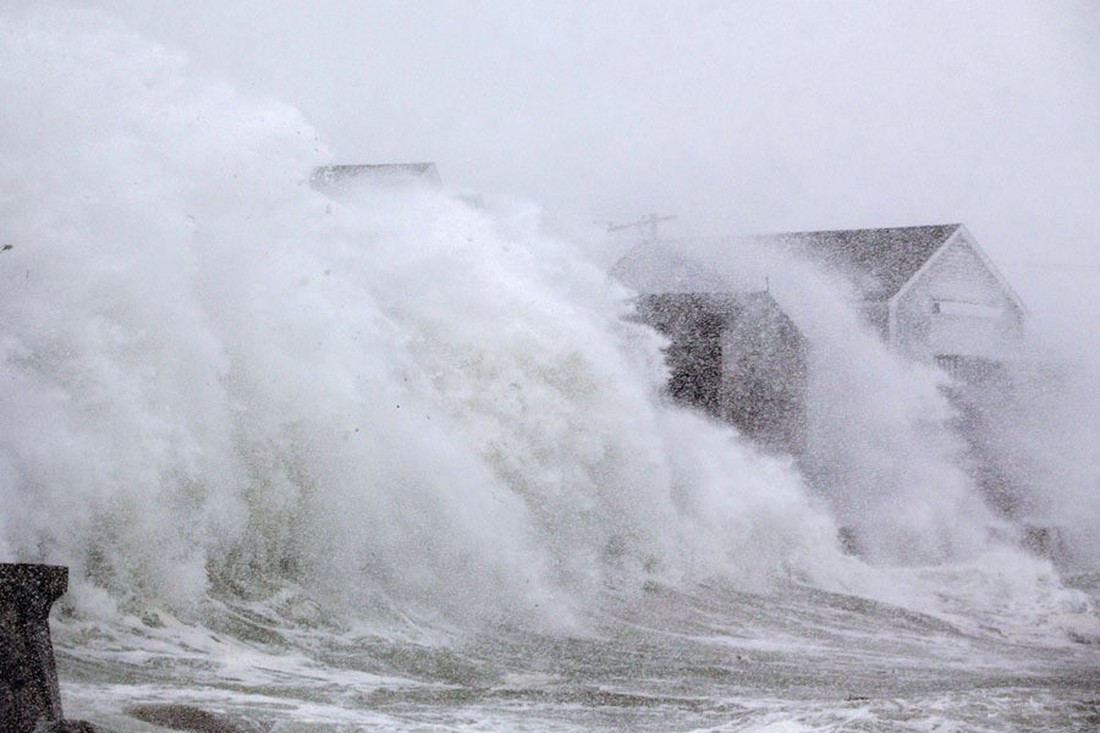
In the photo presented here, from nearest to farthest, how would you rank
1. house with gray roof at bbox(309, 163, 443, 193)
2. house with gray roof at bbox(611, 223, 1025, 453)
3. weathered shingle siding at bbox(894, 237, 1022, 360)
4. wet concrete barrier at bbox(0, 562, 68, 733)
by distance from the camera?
wet concrete barrier at bbox(0, 562, 68, 733) → house with gray roof at bbox(309, 163, 443, 193) → house with gray roof at bbox(611, 223, 1025, 453) → weathered shingle siding at bbox(894, 237, 1022, 360)

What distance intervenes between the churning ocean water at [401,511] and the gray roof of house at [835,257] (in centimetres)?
646

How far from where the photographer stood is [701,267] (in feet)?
64.7

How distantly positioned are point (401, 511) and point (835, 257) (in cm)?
1426

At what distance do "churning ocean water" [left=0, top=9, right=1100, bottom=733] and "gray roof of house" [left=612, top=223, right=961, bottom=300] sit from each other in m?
6.46

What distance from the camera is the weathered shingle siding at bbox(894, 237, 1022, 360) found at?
2008cm

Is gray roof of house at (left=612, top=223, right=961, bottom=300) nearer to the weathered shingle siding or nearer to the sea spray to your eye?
the weathered shingle siding

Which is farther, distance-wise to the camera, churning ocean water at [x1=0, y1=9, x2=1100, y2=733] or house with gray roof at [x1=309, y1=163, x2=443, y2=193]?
house with gray roof at [x1=309, y1=163, x2=443, y2=193]

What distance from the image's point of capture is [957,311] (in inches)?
832

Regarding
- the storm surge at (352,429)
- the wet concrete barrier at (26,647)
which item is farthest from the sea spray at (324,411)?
the wet concrete barrier at (26,647)

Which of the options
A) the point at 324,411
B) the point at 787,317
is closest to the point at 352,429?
the point at 324,411

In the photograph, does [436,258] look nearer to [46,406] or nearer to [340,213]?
[340,213]

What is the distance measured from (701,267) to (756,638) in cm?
1146

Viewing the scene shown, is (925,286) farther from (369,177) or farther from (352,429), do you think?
(352,429)

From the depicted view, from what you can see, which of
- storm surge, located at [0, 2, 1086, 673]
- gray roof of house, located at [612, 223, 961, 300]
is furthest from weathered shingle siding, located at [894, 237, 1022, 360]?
storm surge, located at [0, 2, 1086, 673]
